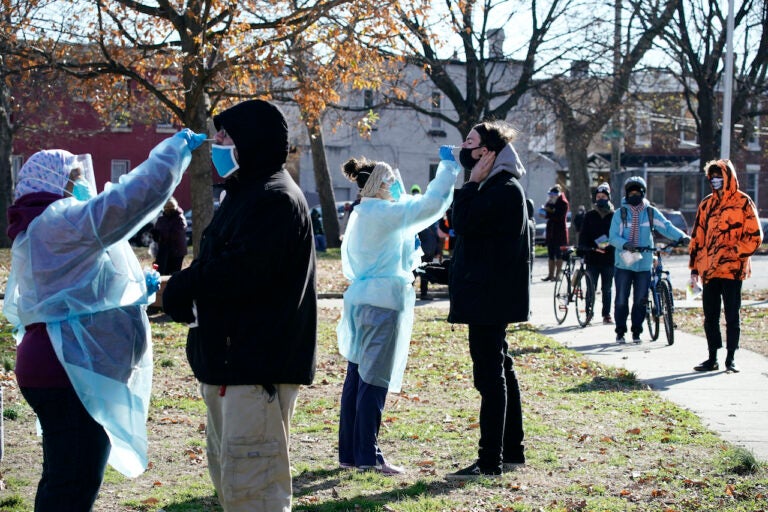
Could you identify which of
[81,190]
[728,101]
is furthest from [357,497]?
[728,101]

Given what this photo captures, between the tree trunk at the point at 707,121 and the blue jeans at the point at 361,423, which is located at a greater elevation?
the tree trunk at the point at 707,121

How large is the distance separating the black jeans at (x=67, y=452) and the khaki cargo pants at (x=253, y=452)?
0.54 meters

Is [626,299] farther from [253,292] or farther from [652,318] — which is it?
[253,292]

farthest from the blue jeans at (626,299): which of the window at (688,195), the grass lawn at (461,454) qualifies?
the window at (688,195)

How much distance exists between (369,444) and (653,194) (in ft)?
144

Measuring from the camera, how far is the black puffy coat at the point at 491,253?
5770 mm

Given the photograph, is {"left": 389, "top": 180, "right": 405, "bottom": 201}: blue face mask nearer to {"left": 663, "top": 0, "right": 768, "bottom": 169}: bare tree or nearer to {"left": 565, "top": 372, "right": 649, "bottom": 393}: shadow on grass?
{"left": 565, "top": 372, "right": 649, "bottom": 393}: shadow on grass

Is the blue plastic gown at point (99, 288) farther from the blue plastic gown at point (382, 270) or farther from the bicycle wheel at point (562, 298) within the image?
the bicycle wheel at point (562, 298)

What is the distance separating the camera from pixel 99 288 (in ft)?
13.9

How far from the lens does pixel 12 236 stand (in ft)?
14.3

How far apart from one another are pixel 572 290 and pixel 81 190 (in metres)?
10.8

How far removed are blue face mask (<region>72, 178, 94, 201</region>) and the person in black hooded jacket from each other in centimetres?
66

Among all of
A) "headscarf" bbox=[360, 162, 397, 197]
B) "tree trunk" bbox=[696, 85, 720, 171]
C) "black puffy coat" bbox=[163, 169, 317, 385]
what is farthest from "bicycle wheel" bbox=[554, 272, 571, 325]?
"tree trunk" bbox=[696, 85, 720, 171]

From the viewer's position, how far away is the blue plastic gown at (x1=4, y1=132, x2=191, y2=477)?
4.07 meters
